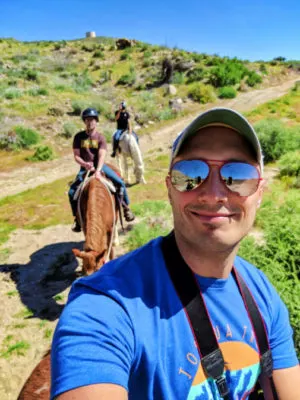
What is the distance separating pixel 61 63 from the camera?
34.6 metres

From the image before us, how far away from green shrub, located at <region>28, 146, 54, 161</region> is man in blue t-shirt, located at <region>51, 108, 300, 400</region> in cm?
1284

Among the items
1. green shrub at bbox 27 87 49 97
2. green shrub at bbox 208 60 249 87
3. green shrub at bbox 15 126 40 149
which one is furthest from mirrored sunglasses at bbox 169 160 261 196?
green shrub at bbox 208 60 249 87

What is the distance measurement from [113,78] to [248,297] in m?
32.0

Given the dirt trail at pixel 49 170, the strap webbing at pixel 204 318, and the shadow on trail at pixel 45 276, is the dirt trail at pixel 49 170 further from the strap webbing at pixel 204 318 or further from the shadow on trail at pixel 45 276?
the strap webbing at pixel 204 318

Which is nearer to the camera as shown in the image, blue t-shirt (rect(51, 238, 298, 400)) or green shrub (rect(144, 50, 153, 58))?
blue t-shirt (rect(51, 238, 298, 400))

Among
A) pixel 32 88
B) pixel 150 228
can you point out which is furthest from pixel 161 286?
pixel 32 88

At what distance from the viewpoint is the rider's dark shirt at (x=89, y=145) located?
18.7 feet

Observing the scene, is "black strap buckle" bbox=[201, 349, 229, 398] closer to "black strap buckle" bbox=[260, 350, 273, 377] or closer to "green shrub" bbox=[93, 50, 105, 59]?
"black strap buckle" bbox=[260, 350, 273, 377]

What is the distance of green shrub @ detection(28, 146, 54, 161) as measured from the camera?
43.3 feet

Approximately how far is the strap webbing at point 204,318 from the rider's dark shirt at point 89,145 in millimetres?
4528

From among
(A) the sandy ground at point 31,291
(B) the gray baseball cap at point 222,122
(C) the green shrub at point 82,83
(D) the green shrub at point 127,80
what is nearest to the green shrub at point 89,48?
(C) the green shrub at point 82,83

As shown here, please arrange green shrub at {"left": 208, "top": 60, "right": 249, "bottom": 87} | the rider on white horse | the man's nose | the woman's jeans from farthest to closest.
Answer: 1. green shrub at {"left": 208, "top": 60, "right": 249, "bottom": 87}
2. the rider on white horse
3. the woman's jeans
4. the man's nose

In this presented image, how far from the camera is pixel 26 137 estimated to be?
47.2ft

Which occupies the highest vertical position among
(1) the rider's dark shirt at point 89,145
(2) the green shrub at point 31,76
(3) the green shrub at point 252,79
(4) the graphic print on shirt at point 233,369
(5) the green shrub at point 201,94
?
(2) the green shrub at point 31,76
